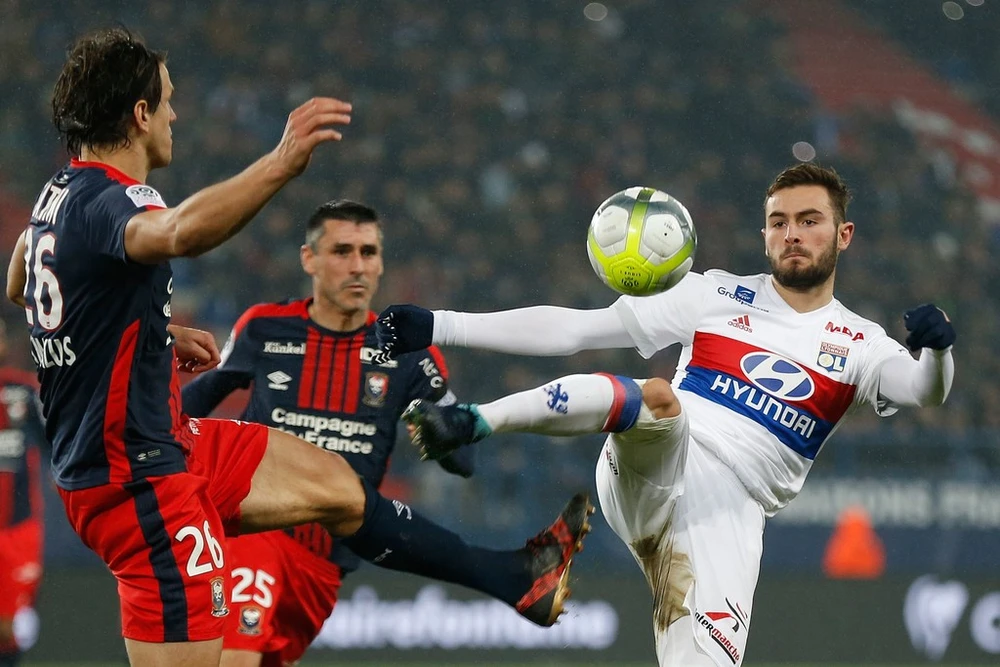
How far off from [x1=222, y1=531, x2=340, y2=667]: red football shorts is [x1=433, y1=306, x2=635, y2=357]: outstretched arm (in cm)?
147

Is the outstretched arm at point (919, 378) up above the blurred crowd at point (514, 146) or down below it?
below

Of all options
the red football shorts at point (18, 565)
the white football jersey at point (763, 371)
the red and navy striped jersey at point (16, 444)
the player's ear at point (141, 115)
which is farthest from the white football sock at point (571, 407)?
the red football shorts at point (18, 565)

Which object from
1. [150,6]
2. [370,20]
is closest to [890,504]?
[370,20]

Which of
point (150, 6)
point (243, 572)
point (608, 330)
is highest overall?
point (150, 6)

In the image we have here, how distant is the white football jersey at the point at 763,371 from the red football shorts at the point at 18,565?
13.8ft

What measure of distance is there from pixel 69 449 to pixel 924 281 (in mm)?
10639

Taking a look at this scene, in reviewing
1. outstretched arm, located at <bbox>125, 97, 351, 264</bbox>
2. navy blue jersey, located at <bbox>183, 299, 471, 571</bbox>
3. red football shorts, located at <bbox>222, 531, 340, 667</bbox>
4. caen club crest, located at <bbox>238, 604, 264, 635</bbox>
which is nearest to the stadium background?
red football shorts, located at <bbox>222, 531, 340, 667</bbox>

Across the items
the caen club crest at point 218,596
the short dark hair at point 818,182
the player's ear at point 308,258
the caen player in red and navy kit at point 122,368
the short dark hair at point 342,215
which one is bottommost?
the caen club crest at point 218,596

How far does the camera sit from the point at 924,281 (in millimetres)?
12891

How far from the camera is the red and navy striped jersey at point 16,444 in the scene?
7.26 metres

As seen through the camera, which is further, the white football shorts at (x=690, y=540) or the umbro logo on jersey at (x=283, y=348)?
the umbro logo on jersey at (x=283, y=348)

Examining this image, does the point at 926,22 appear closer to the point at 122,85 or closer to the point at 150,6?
the point at 150,6

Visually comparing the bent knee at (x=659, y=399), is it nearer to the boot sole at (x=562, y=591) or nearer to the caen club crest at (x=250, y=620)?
the boot sole at (x=562, y=591)

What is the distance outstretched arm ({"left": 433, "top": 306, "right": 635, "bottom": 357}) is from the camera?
4297 millimetres
